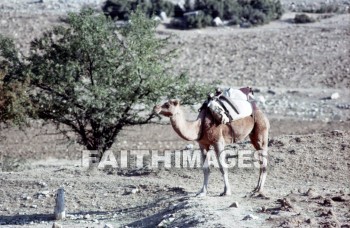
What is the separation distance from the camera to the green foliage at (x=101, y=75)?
832 inches

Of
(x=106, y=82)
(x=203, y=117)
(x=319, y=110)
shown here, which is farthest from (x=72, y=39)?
(x=319, y=110)

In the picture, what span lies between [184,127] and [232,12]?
103ft

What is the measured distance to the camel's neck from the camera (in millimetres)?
14891

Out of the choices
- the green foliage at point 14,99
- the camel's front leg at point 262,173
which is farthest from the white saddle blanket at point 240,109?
the green foliage at point 14,99

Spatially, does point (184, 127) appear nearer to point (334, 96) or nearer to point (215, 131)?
point (215, 131)

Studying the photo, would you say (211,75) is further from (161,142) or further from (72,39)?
(72,39)

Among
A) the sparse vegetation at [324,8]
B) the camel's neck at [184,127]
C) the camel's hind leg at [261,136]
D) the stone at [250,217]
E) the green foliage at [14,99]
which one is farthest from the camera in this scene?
the sparse vegetation at [324,8]

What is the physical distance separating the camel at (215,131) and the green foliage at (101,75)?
5409 millimetres

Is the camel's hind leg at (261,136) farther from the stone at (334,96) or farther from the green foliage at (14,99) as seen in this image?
the stone at (334,96)

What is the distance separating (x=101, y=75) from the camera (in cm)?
2162

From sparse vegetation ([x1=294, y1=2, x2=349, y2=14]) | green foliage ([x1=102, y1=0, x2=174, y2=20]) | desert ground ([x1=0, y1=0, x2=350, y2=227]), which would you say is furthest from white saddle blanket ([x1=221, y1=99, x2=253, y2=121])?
sparse vegetation ([x1=294, y1=2, x2=349, y2=14])

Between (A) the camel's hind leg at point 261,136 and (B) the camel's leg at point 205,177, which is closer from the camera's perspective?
(B) the camel's leg at point 205,177

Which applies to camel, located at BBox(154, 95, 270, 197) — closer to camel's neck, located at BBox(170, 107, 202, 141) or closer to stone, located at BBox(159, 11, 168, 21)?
camel's neck, located at BBox(170, 107, 202, 141)

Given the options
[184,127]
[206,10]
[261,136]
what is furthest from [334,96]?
[184,127]
